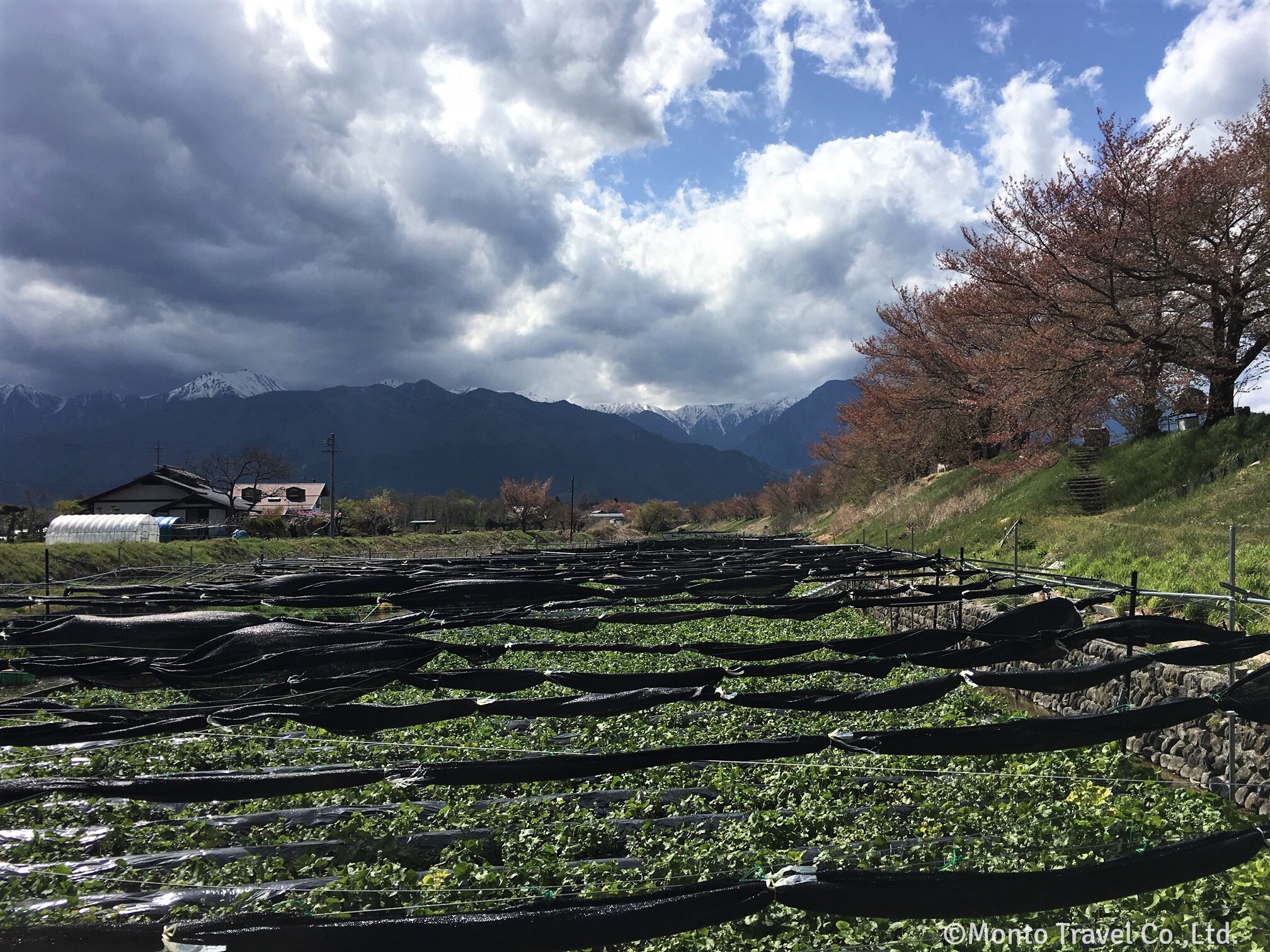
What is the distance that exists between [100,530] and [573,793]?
3733cm

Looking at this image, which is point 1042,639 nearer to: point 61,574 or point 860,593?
point 860,593

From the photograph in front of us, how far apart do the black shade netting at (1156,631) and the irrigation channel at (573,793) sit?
24 millimetres

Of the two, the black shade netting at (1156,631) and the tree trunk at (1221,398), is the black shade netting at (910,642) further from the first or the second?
the tree trunk at (1221,398)

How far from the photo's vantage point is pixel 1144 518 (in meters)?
13.6

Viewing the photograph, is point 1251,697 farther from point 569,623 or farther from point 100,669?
point 100,669

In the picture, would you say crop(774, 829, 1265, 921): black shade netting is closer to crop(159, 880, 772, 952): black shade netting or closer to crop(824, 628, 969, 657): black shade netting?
crop(159, 880, 772, 952): black shade netting

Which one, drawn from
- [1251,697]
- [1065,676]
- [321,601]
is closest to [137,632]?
[321,601]

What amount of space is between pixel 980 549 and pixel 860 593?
35.1 ft

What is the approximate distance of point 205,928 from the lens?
2.49 meters

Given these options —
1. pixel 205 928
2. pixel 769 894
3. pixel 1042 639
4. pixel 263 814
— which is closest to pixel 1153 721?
pixel 1042 639

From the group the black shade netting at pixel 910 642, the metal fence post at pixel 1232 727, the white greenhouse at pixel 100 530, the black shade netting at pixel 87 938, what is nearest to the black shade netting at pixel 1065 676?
the black shade netting at pixel 910 642

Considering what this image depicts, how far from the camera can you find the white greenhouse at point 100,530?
3416cm

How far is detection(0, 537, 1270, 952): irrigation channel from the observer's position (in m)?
2.57

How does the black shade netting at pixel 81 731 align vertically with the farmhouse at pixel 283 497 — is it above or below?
below
